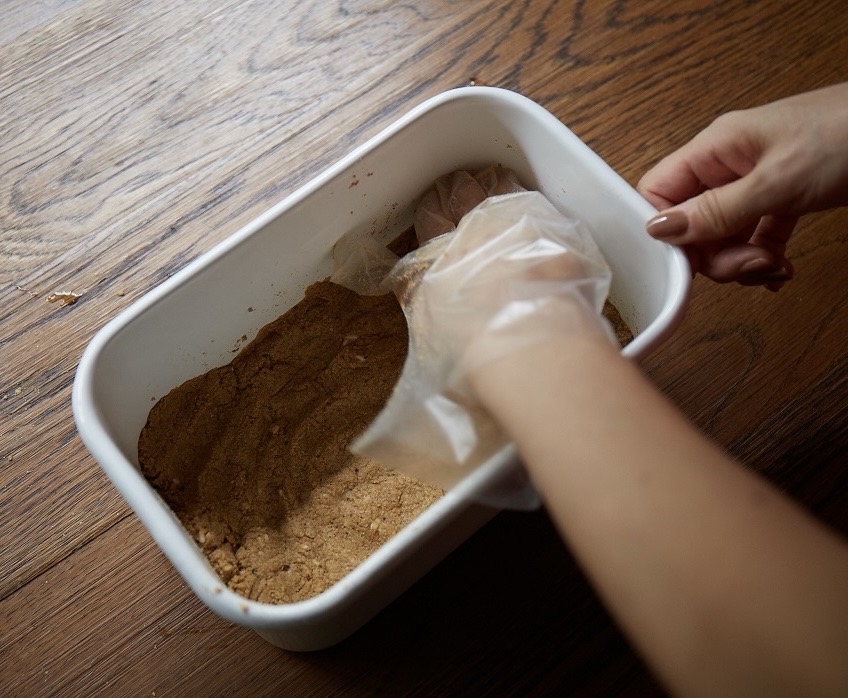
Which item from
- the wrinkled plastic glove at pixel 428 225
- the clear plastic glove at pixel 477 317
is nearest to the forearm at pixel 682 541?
the clear plastic glove at pixel 477 317

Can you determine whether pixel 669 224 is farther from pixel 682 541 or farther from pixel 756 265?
pixel 682 541

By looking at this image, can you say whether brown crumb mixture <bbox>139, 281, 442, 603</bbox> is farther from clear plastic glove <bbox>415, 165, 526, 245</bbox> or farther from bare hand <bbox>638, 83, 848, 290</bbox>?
bare hand <bbox>638, 83, 848, 290</bbox>

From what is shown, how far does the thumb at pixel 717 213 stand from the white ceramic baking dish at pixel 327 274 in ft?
0.06

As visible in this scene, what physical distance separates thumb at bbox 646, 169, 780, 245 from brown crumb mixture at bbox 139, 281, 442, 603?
0.26 meters

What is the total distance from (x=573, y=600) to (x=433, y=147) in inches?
16.8

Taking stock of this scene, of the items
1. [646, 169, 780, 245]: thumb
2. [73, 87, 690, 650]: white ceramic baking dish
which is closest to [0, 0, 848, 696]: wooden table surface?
[73, 87, 690, 650]: white ceramic baking dish

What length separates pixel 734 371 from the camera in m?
0.71

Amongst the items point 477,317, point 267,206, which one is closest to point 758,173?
point 477,317

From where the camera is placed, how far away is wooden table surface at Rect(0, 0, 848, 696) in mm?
641

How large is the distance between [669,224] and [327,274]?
312mm

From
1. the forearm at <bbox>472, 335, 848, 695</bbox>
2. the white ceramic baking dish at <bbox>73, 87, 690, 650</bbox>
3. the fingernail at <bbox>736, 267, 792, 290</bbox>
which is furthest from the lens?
the fingernail at <bbox>736, 267, 792, 290</bbox>

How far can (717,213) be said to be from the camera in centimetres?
53

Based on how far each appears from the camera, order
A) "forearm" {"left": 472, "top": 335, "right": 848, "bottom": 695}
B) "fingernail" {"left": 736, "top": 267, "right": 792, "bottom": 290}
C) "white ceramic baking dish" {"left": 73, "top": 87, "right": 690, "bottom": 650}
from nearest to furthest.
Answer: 1. "forearm" {"left": 472, "top": 335, "right": 848, "bottom": 695}
2. "white ceramic baking dish" {"left": 73, "top": 87, "right": 690, "bottom": 650}
3. "fingernail" {"left": 736, "top": 267, "right": 792, "bottom": 290}

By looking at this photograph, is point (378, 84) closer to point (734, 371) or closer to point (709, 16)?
point (709, 16)
